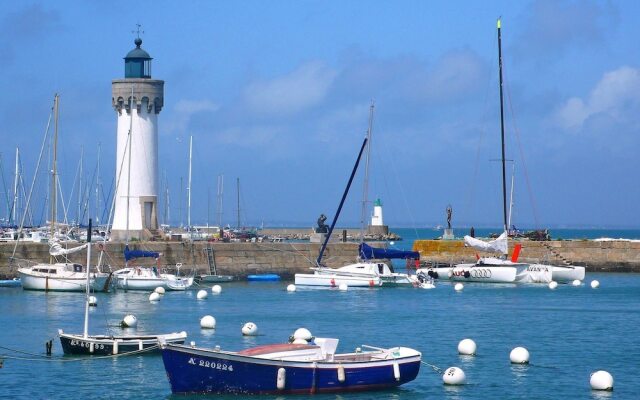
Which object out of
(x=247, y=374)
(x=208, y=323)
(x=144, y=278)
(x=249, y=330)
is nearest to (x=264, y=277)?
(x=144, y=278)

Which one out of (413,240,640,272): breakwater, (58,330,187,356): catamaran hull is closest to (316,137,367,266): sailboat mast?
(413,240,640,272): breakwater

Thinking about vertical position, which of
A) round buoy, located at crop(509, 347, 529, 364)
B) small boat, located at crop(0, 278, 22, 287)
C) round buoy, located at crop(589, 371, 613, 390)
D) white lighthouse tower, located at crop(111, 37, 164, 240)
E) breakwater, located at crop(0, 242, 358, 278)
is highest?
white lighthouse tower, located at crop(111, 37, 164, 240)

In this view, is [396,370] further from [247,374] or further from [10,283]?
[10,283]

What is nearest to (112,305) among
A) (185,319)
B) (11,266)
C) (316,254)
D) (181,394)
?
(185,319)

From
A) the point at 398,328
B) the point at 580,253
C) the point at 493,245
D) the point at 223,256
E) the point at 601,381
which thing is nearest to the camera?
the point at 601,381

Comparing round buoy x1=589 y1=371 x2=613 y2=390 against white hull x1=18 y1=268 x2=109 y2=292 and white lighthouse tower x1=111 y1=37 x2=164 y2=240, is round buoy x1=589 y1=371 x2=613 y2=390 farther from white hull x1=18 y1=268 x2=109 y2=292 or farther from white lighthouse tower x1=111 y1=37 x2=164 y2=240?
white lighthouse tower x1=111 y1=37 x2=164 y2=240

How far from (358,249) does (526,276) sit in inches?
349

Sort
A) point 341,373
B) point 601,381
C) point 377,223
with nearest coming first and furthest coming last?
point 341,373
point 601,381
point 377,223

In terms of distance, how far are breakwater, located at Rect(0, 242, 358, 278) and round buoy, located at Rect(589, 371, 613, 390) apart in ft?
110

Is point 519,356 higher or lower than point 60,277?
lower

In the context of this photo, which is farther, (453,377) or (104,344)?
(104,344)

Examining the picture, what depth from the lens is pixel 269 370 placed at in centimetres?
2859

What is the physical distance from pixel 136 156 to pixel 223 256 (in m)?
6.74

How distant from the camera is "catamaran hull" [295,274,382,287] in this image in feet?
201
